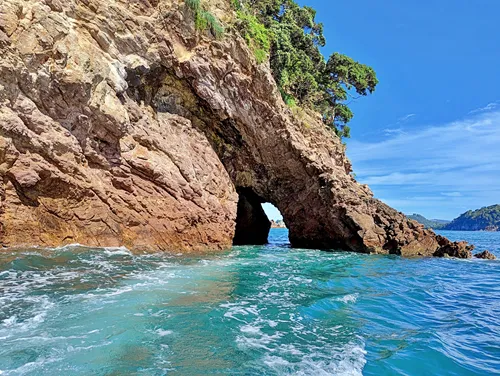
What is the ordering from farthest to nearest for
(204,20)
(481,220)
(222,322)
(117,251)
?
(481,220), (204,20), (117,251), (222,322)

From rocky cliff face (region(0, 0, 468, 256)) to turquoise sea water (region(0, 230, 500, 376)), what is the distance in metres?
2.01

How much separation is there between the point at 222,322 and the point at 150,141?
9632 millimetres

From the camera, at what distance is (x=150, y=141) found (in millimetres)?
13688

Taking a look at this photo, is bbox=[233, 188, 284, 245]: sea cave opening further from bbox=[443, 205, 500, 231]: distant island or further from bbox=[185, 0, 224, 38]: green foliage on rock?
bbox=[443, 205, 500, 231]: distant island

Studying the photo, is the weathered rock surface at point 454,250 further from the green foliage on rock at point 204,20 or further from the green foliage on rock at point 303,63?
the green foliage on rock at point 204,20

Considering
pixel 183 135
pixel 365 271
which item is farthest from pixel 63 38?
pixel 365 271

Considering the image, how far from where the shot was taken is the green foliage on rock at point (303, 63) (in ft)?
68.2

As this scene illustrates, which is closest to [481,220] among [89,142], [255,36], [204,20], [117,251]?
[255,36]

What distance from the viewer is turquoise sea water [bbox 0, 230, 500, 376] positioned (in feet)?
13.8

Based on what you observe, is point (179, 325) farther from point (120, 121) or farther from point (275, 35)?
point (275, 35)

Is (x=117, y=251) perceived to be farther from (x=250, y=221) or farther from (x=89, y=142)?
(x=250, y=221)

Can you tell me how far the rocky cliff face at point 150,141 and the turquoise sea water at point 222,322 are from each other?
6.60 feet

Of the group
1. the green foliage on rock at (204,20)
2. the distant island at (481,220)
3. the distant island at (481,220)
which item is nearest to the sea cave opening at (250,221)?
the green foliage on rock at (204,20)

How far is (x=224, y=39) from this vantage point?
53.9ft
